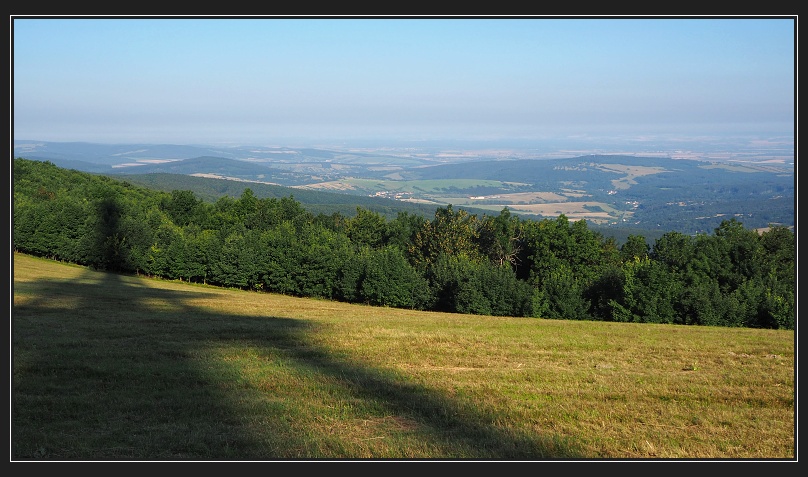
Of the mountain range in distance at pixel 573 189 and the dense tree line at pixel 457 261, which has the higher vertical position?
the mountain range in distance at pixel 573 189

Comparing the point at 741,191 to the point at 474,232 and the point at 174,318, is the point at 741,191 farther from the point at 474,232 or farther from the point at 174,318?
the point at 174,318

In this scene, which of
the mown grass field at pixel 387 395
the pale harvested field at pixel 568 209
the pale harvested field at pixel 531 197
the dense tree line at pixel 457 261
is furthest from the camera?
the pale harvested field at pixel 531 197

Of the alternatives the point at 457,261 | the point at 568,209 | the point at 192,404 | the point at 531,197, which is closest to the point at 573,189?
Result: the point at 531,197

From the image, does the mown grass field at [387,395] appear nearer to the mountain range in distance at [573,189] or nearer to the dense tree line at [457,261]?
the dense tree line at [457,261]

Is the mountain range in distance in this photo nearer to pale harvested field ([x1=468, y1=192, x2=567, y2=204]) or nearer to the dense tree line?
pale harvested field ([x1=468, y1=192, x2=567, y2=204])

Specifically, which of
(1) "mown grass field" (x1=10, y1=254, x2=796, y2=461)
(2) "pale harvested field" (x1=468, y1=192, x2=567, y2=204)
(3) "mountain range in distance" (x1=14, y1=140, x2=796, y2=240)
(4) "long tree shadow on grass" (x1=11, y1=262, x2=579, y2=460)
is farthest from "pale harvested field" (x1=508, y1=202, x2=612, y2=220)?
(4) "long tree shadow on grass" (x1=11, y1=262, x2=579, y2=460)

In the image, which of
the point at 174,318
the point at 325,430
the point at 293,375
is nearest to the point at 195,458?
the point at 325,430

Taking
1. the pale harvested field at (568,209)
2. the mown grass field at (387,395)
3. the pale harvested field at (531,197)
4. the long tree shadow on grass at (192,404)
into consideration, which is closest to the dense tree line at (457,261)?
the mown grass field at (387,395)

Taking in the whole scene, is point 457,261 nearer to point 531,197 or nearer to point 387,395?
point 387,395
